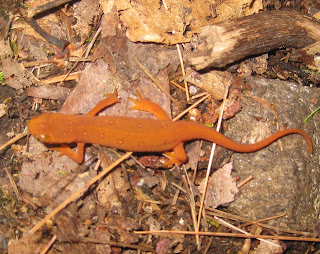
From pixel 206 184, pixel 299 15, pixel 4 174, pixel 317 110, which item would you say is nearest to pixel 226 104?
pixel 206 184

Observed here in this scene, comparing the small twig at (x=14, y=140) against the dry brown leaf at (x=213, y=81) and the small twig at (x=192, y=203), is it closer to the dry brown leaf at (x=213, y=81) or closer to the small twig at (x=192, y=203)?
the small twig at (x=192, y=203)

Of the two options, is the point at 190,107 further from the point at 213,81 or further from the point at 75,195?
the point at 75,195

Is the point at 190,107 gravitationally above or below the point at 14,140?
above

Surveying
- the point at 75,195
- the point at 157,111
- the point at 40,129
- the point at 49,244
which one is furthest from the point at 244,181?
the point at 40,129

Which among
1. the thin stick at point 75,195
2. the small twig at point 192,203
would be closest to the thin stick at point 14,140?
the thin stick at point 75,195

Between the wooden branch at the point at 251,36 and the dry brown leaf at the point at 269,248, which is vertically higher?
the wooden branch at the point at 251,36
